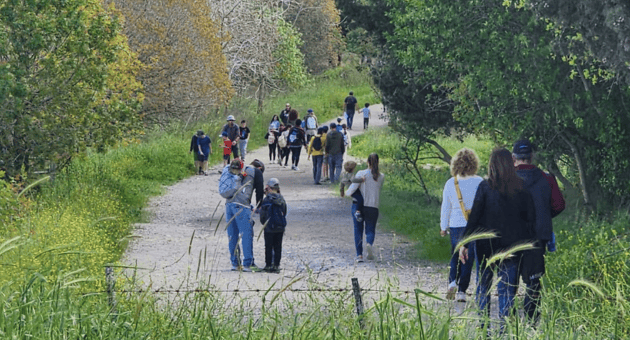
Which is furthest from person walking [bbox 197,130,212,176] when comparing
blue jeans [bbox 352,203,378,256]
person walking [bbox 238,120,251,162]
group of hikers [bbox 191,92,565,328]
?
blue jeans [bbox 352,203,378,256]

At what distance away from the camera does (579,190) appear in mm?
17781

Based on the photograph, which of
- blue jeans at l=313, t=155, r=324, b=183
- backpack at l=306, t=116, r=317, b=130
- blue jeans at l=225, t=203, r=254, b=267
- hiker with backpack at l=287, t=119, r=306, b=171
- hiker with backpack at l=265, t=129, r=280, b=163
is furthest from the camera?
backpack at l=306, t=116, r=317, b=130

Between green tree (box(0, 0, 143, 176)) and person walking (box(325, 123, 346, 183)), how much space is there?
693 centimetres

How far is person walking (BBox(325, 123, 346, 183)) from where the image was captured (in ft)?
83.4

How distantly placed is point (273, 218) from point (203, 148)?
589 inches

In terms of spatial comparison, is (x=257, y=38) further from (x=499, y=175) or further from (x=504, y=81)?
(x=499, y=175)

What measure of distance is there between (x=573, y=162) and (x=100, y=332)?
12.7 metres

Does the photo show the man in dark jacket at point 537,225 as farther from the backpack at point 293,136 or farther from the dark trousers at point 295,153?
the dark trousers at point 295,153

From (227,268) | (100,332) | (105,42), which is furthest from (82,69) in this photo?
(100,332)

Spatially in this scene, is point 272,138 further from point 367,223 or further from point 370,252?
point 367,223

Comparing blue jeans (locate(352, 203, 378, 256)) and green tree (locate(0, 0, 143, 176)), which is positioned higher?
green tree (locate(0, 0, 143, 176))

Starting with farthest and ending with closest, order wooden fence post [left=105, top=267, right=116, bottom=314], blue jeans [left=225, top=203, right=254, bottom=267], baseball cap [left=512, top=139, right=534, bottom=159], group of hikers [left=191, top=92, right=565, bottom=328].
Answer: blue jeans [left=225, top=203, right=254, bottom=267] → baseball cap [left=512, top=139, right=534, bottom=159] → group of hikers [left=191, top=92, right=565, bottom=328] → wooden fence post [left=105, top=267, right=116, bottom=314]

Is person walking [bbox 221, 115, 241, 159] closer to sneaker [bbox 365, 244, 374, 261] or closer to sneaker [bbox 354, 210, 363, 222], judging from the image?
sneaker [bbox 365, 244, 374, 261]

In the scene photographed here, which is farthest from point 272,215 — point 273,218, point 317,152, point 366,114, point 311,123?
point 366,114
